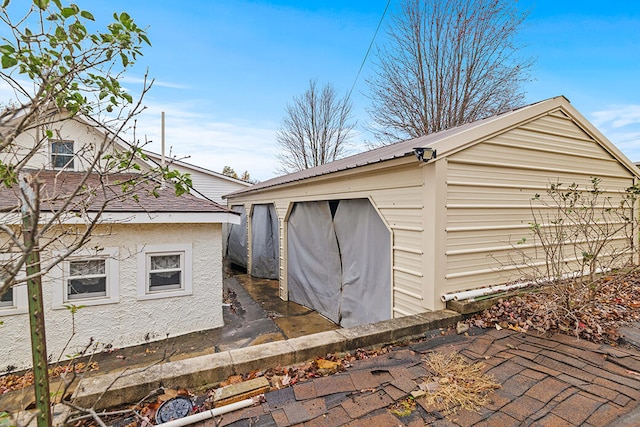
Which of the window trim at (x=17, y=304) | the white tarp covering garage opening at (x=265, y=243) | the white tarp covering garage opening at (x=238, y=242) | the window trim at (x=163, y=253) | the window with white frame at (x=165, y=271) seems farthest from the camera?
the white tarp covering garage opening at (x=238, y=242)

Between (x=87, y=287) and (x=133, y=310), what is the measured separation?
2.86 feet

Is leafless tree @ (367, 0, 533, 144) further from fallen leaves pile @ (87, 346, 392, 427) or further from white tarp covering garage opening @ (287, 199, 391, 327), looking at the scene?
fallen leaves pile @ (87, 346, 392, 427)

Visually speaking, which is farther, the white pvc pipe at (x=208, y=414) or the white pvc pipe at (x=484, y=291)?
the white pvc pipe at (x=484, y=291)

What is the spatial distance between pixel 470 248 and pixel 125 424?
157 inches

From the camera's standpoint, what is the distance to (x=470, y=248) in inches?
155

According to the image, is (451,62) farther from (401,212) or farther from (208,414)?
(208,414)

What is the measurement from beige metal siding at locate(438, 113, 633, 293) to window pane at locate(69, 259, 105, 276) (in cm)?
576

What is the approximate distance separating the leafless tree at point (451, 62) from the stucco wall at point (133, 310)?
37.4 feet

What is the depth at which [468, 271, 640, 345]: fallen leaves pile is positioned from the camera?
308 centimetres

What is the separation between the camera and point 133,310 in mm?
5488

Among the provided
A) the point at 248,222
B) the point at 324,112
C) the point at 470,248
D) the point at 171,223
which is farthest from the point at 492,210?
the point at 324,112

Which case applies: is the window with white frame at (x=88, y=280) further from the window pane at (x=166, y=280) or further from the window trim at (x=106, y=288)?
the window pane at (x=166, y=280)

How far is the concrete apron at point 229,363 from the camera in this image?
2021 mm

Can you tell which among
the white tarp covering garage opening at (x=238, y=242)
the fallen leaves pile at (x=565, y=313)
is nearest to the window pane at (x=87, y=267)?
the fallen leaves pile at (x=565, y=313)
